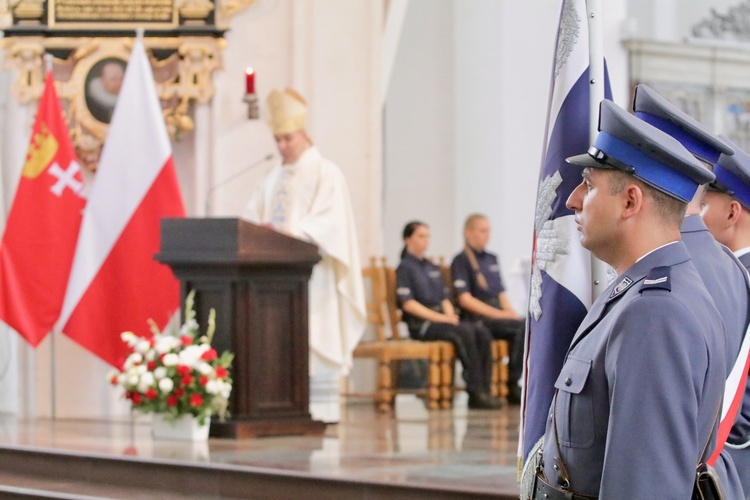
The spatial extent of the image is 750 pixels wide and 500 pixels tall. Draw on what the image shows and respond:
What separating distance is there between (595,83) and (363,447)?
3.38 m

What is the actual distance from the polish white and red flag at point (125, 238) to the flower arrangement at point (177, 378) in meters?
1.17

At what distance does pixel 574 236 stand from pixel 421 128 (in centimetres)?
931

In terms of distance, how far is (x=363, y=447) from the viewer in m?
6.07

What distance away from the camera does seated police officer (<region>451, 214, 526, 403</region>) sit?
8.81m

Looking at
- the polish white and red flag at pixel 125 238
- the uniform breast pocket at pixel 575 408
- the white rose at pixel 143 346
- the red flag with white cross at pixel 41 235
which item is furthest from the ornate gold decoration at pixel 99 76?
the uniform breast pocket at pixel 575 408

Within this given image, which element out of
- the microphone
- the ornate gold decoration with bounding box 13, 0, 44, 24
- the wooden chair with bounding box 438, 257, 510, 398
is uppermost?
the ornate gold decoration with bounding box 13, 0, 44, 24

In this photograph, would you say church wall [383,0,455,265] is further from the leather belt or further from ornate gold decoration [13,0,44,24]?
the leather belt

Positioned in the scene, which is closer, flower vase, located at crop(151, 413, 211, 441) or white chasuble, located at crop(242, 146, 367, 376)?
flower vase, located at crop(151, 413, 211, 441)

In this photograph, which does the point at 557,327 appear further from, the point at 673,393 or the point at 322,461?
the point at 322,461

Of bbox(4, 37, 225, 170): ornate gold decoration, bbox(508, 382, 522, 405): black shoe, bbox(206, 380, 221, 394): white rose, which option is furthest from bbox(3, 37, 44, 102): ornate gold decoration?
bbox(508, 382, 522, 405): black shoe

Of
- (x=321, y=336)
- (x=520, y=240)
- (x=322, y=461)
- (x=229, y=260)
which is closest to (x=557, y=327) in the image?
(x=322, y=461)

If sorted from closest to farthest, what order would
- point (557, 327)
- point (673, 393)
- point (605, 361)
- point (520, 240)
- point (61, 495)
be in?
point (673, 393) < point (605, 361) < point (557, 327) < point (61, 495) < point (520, 240)

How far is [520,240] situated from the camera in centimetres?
1202

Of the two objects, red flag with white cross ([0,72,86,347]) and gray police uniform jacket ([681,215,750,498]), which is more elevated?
red flag with white cross ([0,72,86,347])
